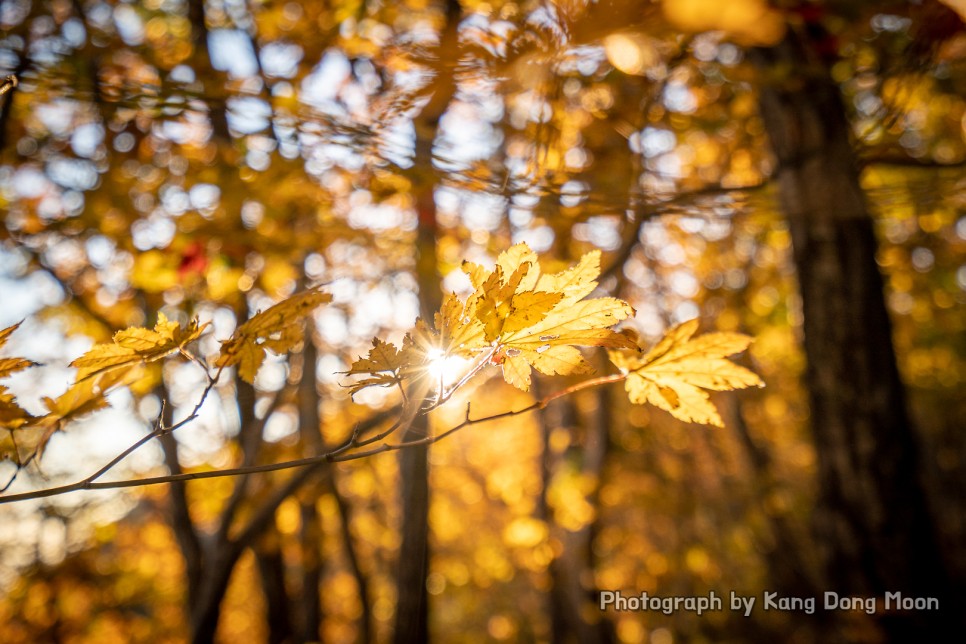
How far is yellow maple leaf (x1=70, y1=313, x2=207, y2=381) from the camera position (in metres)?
Answer: 0.74

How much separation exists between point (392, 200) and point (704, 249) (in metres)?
4.07

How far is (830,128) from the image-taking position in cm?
211

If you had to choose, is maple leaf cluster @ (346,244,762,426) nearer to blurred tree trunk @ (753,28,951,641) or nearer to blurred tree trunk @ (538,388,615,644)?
blurred tree trunk @ (753,28,951,641)

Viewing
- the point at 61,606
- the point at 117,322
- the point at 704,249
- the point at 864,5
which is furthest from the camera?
the point at 61,606

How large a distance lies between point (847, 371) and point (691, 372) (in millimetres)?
1623

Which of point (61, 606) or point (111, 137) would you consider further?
point (61, 606)

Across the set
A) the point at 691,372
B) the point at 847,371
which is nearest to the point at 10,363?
the point at 691,372

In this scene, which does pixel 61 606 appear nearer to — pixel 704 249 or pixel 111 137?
pixel 111 137

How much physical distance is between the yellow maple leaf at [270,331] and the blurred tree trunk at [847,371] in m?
1.64

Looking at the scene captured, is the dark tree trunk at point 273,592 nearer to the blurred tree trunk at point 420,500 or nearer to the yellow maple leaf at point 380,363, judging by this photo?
the blurred tree trunk at point 420,500

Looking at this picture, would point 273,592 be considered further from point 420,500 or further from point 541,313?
point 541,313

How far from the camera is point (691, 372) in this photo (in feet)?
2.54

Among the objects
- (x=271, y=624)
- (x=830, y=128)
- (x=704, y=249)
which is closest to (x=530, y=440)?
(x=704, y=249)

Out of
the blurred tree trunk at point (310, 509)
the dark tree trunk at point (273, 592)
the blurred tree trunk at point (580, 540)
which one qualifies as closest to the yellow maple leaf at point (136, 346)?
the blurred tree trunk at point (310, 509)
